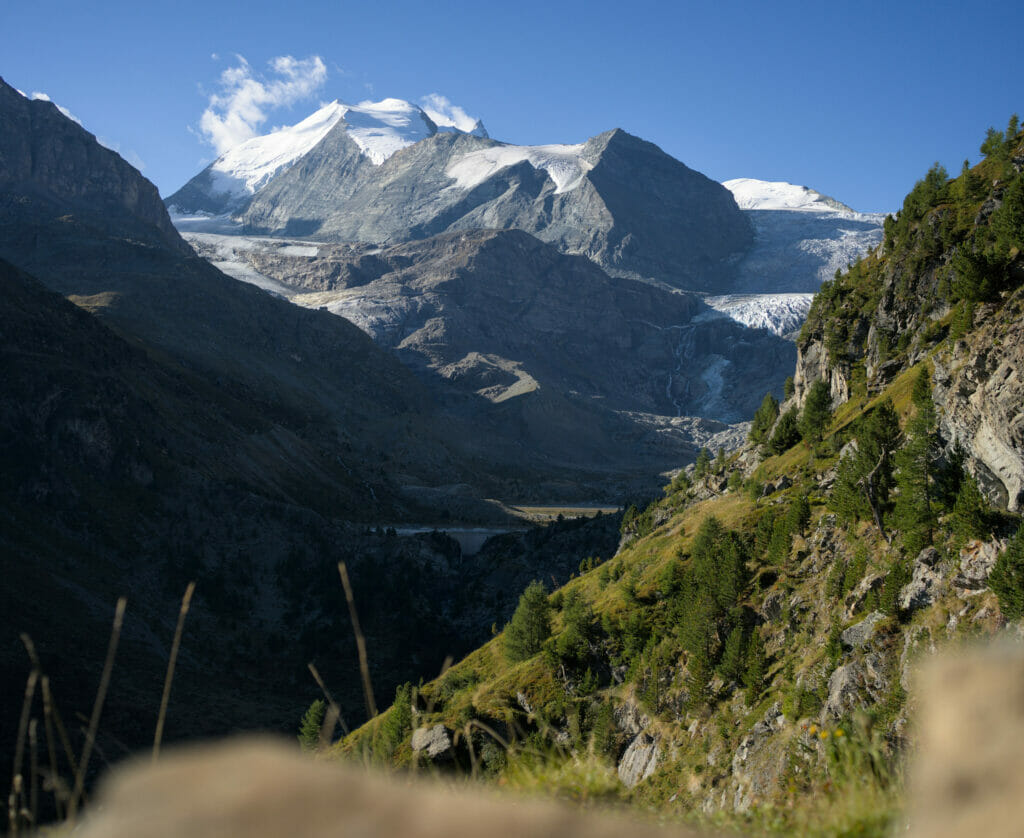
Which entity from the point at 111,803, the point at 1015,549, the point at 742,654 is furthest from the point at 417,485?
the point at 111,803

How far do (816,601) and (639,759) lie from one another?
12.8 meters

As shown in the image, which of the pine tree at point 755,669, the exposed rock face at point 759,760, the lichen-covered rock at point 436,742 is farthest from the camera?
the pine tree at point 755,669

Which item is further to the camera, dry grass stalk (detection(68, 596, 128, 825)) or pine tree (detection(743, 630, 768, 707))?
pine tree (detection(743, 630, 768, 707))

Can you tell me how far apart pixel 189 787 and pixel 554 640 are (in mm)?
49491

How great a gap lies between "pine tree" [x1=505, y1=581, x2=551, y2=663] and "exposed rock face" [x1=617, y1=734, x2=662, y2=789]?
1705cm

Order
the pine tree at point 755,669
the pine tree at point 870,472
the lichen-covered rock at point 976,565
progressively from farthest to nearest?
1. the pine tree at point 870,472
2. the pine tree at point 755,669
3. the lichen-covered rock at point 976,565

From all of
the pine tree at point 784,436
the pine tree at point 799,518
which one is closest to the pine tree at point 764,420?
the pine tree at point 784,436

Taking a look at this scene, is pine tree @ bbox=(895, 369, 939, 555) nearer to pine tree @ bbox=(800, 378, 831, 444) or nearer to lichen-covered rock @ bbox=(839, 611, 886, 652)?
lichen-covered rock @ bbox=(839, 611, 886, 652)

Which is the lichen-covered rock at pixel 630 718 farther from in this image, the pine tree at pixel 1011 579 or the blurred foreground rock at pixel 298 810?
the blurred foreground rock at pixel 298 810

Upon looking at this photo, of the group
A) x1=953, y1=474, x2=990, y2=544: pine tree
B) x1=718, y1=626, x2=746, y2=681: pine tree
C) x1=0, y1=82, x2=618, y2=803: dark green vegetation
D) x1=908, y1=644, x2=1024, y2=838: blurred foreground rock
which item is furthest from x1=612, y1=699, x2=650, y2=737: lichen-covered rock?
x1=0, y1=82, x2=618, y2=803: dark green vegetation

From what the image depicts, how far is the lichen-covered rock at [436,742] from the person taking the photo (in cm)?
3225

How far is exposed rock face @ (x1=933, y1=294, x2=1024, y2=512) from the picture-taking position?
91.7ft

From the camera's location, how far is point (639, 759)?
1475 inches

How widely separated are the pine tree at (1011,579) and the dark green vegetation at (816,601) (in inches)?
2.1
